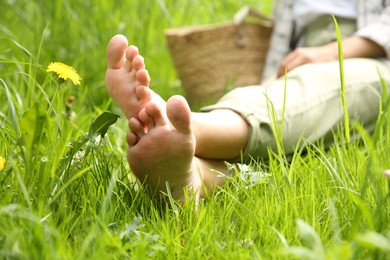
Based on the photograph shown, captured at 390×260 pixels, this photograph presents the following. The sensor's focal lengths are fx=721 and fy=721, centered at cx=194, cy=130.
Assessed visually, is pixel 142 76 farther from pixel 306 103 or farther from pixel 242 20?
pixel 242 20

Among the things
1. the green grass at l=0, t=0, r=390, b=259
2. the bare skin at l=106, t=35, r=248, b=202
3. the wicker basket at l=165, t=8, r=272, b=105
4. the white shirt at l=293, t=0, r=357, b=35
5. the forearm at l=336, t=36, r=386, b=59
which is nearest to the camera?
the green grass at l=0, t=0, r=390, b=259

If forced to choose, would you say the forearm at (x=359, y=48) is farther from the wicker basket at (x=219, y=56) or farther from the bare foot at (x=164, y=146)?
the bare foot at (x=164, y=146)

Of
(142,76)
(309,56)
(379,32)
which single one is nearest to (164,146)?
(142,76)

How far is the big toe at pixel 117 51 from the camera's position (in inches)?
48.0

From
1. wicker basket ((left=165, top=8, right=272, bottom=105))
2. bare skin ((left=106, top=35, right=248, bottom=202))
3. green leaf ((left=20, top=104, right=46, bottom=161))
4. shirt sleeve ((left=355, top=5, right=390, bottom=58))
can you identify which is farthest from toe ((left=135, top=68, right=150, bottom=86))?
wicker basket ((left=165, top=8, right=272, bottom=105))

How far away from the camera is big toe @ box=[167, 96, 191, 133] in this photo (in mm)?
1091

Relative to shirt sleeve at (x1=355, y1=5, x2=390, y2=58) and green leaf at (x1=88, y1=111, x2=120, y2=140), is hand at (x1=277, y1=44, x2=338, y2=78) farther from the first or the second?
green leaf at (x1=88, y1=111, x2=120, y2=140)

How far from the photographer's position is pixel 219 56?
2.26 meters

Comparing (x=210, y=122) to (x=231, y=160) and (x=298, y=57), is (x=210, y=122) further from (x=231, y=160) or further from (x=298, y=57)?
(x=298, y=57)

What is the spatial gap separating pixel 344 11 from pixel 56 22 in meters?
0.82

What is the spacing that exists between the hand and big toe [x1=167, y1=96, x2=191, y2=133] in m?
0.74

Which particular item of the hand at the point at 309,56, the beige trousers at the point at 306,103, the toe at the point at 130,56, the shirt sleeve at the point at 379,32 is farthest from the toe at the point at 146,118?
the shirt sleeve at the point at 379,32

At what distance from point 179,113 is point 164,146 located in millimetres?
68

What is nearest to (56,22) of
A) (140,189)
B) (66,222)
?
(140,189)
